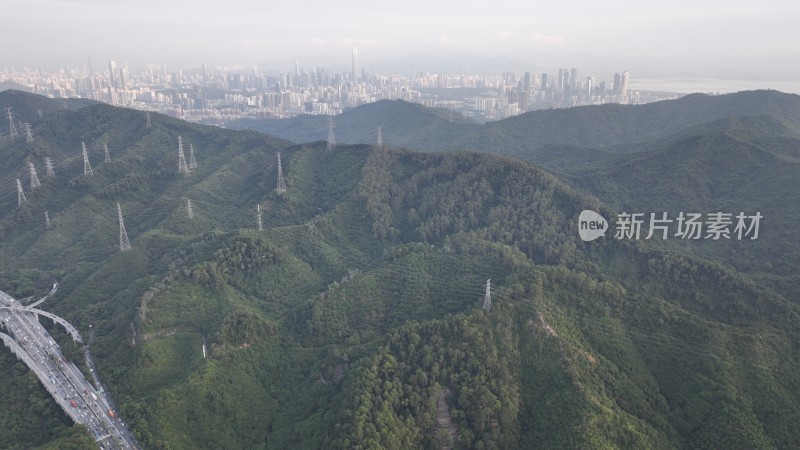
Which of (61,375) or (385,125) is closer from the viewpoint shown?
(61,375)

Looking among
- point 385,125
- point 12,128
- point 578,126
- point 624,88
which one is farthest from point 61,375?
point 624,88

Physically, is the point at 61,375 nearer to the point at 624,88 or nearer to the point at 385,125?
the point at 385,125

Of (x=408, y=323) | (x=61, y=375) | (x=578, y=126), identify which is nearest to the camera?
(x=61, y=375)

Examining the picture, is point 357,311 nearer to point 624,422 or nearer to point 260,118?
point 624,422

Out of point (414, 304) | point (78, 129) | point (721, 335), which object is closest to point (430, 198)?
point (414, 304)

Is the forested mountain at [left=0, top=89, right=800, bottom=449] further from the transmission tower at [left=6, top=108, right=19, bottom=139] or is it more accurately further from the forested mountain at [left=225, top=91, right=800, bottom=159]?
the forested mountain at [left=225, top=91, right=800, bottom=159]

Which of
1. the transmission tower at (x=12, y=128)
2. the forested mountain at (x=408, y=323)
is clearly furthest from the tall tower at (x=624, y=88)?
the transmission tower at (x=12, y=128)

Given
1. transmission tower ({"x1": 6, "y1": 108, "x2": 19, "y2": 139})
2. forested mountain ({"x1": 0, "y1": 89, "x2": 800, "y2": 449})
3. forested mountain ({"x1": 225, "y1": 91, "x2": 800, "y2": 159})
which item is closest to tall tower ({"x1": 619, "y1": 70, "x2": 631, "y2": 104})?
forested mountain ({"x1": 225, "y1": 91, "x2": 800, "y2": 159})
